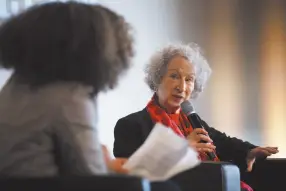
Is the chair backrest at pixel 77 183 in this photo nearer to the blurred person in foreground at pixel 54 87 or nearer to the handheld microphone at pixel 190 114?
the blurred person in foreground at pixel 54 87

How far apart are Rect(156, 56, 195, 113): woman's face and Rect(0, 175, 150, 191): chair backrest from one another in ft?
4.60

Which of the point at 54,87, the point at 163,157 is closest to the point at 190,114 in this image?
the point at 163,157

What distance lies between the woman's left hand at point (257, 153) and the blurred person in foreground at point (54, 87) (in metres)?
1.35

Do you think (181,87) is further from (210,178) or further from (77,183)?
(77,183)

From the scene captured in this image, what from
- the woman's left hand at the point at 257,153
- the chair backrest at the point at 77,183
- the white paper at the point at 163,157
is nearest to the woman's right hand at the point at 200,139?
the woman's left hand at the point at 257,153

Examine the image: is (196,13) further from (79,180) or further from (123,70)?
(79,180)

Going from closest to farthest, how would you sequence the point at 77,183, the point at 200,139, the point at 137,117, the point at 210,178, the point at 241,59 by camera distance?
the point at 77,183 < the point at 210,178 < the point at 200,139 < the point at 137,117 < the point at 241,59

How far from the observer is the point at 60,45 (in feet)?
3.98

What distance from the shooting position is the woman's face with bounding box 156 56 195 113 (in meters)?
2.46

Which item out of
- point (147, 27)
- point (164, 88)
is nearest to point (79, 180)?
point (164, 88)

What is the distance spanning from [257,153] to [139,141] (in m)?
0.58

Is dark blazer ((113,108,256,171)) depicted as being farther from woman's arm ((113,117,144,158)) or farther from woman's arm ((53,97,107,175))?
woman's arm ((53,97,107,175))

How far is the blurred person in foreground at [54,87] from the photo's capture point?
3.86ft

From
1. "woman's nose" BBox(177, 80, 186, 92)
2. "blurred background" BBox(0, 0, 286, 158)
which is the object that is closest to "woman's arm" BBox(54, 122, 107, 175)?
"woman's nose" BBox(177, 80, 186, 92)
